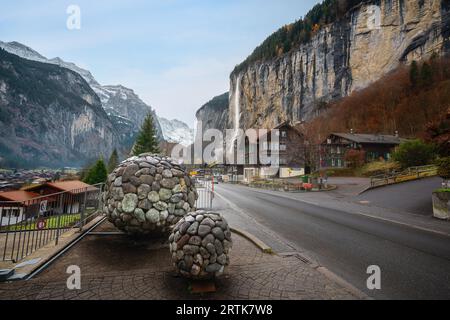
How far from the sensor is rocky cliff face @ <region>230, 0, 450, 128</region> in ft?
196

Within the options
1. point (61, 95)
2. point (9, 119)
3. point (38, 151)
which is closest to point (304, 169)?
point (38, 151)

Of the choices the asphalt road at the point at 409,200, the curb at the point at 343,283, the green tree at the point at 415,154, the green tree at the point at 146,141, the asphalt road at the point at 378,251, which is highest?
the green tree at the point at 146,141

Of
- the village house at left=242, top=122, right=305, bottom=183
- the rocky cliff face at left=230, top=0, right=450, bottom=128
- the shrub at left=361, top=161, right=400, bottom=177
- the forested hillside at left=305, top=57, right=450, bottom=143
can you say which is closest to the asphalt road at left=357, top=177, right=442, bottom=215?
the shrub at left=361, top=161, right=400, bottom=177

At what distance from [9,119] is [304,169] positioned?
193 m

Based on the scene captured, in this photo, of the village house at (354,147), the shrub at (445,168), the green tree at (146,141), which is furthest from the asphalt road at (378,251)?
the village house at (354,147)

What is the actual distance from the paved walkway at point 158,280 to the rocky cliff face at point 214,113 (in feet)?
526

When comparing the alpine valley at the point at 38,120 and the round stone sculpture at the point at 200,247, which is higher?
the alpine valley at the point at 38,120

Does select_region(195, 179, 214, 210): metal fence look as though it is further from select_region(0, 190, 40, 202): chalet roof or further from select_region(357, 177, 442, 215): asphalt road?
select_region(0, 190, 40, 202): chalet roof

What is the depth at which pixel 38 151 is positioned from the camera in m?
153

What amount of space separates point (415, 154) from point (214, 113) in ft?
527

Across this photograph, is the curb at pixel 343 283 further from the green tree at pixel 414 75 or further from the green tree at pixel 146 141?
the green tree at pixel 414 75

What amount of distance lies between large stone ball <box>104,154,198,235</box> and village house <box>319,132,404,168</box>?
43816 mm

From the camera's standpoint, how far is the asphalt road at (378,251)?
3879 millimetres
